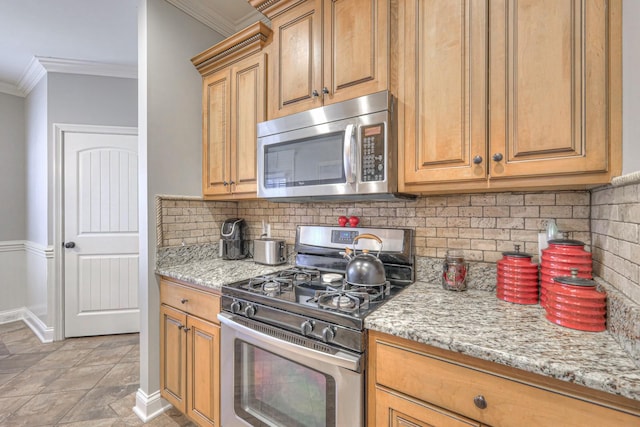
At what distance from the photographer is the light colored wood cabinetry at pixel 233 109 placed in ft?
6.06

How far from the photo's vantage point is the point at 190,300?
→ 1696mm

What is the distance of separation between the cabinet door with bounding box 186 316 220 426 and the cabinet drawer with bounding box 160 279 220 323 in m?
0.05

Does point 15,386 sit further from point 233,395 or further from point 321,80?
point 321,80

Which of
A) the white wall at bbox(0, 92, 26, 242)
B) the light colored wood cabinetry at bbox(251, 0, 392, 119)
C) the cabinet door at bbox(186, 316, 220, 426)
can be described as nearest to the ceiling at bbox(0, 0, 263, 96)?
the white wall at bbox(0, 92, 26, 242)

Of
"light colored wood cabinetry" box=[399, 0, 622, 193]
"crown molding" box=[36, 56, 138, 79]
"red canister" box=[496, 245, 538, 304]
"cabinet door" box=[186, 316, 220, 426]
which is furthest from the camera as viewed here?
"crown molding" box=[36, 56, 138, 79]

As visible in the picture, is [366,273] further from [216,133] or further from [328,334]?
[216,133]

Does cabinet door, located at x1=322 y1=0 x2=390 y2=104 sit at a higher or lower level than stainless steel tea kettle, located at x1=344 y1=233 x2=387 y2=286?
higher

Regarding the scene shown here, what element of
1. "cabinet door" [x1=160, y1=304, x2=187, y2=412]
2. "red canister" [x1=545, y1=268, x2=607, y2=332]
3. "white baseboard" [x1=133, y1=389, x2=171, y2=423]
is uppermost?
"red canister" [x1=545, y1=268, x2=607, y2=332]

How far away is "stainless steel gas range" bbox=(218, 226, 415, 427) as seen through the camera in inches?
42.0

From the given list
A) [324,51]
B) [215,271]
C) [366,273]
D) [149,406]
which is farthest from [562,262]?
[149,406]

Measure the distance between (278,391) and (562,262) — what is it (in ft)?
4.12

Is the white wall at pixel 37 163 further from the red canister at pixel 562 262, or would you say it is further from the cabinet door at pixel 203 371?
the red canister at pixel 562 262

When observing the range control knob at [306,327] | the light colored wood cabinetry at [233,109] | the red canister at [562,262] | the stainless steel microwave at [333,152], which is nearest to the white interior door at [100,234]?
the light colored wood cabinetry at [233,109]

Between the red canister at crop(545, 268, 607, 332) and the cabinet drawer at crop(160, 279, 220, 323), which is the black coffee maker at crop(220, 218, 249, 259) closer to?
the cabinet drawer at crop(160, 279, 220, 323)
